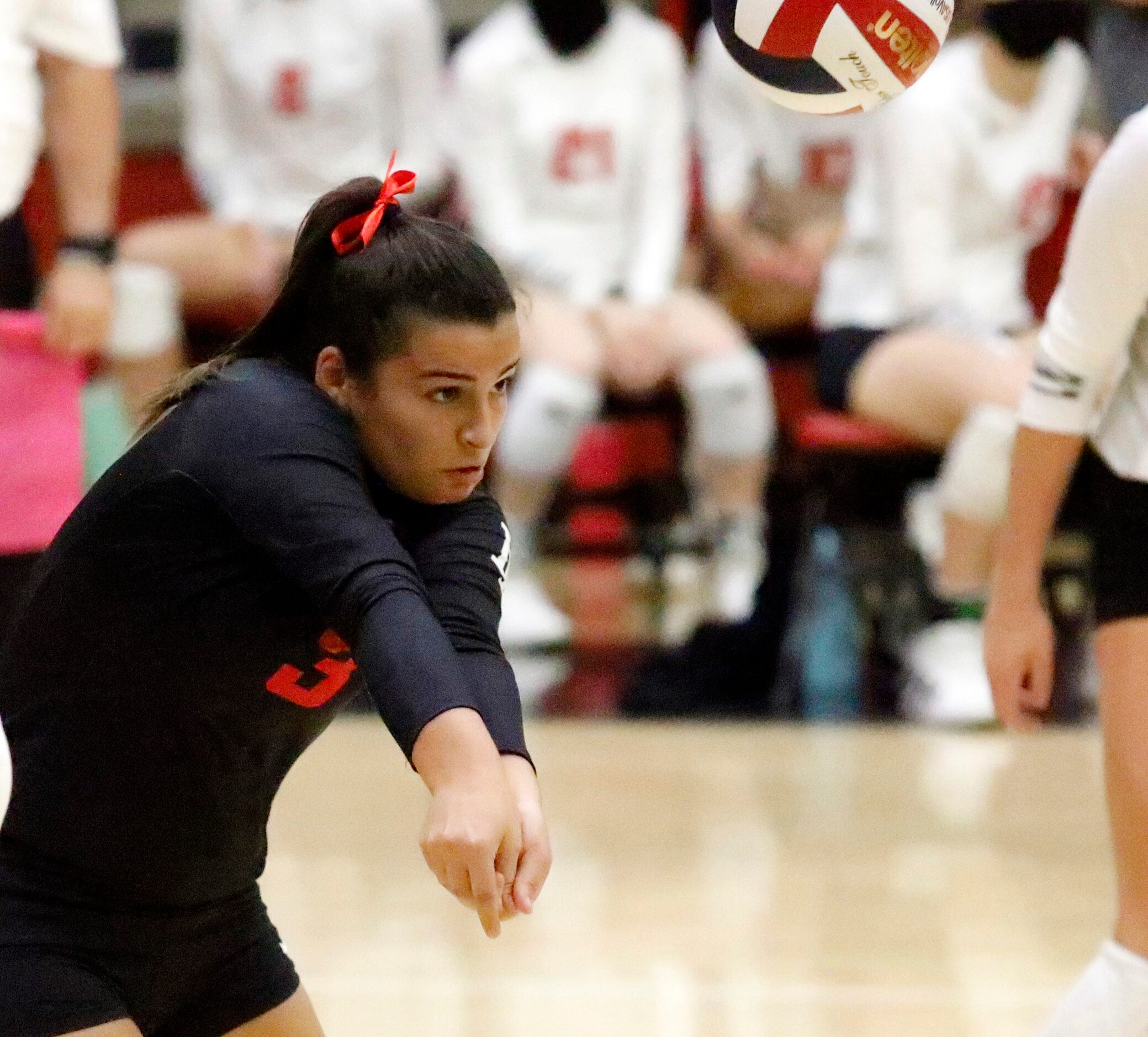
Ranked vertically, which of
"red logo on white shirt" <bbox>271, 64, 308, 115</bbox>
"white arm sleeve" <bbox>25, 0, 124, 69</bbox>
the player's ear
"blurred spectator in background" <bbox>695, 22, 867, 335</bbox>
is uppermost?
the player's ear

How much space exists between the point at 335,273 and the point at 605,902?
6.64 ft

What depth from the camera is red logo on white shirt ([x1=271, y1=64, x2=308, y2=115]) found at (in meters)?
4.93

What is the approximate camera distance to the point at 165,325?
15.0ft

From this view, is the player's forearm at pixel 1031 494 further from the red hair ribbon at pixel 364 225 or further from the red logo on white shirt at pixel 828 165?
the red logo on white shirt at pixel 828 165

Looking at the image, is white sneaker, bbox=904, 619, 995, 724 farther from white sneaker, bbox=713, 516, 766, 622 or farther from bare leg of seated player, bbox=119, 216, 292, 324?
bare leg of seated player, bbox=119, 216, 292, 324

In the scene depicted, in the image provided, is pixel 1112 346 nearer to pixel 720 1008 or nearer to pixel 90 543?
pixel 90 543

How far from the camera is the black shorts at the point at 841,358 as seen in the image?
4.50 metres

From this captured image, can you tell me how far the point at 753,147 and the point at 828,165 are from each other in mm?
211

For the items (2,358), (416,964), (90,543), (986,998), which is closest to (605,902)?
(416,964)

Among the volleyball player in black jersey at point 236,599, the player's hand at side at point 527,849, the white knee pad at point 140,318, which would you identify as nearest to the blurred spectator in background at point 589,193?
the white knee pad at point 140,318

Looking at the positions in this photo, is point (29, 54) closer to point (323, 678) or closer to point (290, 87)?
point (323, 678)

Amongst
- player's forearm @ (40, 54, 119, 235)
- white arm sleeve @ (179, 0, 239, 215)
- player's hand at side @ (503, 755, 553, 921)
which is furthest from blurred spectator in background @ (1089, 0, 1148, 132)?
white arm sleeve @ (179, 0, 239, 215)

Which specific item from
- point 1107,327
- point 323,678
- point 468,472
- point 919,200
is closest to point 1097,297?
point 1107,327

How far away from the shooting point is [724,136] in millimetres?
5086
